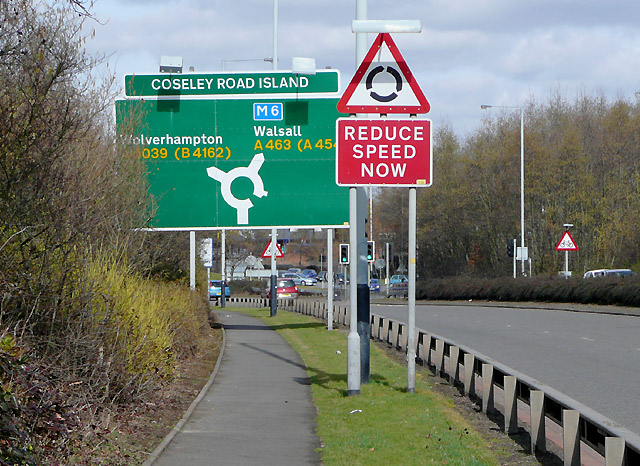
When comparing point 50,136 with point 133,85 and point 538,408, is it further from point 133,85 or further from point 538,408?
point 133,85

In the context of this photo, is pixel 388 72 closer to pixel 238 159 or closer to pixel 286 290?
pixel 238 159

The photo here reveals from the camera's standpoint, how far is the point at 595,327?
24078 millimetres

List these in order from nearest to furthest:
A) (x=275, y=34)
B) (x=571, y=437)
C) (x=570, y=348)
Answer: (x=571, y=437), (x=570, y=348), (x=275, y=34)

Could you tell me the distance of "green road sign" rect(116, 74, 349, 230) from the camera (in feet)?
70.6

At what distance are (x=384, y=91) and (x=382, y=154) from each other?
0.83 metres

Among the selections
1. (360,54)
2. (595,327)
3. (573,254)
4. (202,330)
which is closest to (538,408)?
(360,54)

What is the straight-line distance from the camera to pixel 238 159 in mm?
21781

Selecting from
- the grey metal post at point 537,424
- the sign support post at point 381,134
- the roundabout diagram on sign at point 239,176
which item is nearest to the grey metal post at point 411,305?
the sign support post at point 381,134

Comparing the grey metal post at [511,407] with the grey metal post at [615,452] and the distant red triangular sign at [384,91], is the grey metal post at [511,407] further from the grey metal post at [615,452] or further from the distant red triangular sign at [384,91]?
the distant red triangular sign at [384,91]

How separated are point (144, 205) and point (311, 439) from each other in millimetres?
8346

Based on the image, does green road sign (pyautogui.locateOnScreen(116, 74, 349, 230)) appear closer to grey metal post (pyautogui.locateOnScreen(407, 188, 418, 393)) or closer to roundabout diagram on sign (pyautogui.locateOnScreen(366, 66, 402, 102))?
roundabout diagram on sign (pyautogui.locateOnScreen(366, 66, 402, 102))

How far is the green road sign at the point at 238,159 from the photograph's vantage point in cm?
2153

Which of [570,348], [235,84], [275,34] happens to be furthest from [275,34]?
[570,348]

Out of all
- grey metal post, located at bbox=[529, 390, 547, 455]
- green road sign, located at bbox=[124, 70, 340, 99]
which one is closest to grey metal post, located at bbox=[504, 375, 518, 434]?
grey metal post, located at bbox=[529, 390, 547, 455]
